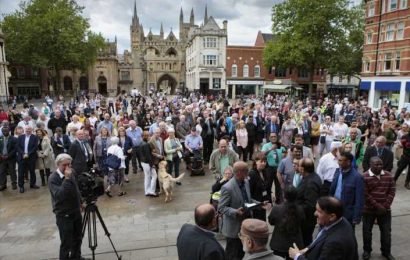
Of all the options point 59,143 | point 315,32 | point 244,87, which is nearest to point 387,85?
point 315,32

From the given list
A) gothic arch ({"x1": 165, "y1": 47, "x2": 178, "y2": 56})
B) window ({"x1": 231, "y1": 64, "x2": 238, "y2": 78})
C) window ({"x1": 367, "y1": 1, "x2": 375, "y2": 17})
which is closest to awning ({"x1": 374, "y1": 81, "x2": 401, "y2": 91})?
window ({"x1": 367, "y1": 1, "x2": 375, "y2": 17})

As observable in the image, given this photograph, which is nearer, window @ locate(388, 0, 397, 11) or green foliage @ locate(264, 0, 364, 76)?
window @ locate(388, 0, 397, 11)

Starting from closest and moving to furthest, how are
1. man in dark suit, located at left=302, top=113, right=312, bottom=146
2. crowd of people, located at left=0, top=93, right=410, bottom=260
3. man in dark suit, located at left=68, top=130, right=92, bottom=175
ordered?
crowd of people, located at left=0, top=93, right=410, bottom=260
man in dark suit, located at left=68, top=130, right=92, bottom=175
man in dark suit, located at left=302, top=113, right=312, bottom=146

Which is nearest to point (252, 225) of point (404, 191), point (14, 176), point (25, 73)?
point (404, 191)

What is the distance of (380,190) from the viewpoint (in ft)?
15.0

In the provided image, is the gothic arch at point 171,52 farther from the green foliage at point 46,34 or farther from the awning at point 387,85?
the awning at point 387,85

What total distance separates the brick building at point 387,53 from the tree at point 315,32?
239cm

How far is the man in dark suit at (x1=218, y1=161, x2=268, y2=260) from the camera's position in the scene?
4.00 m

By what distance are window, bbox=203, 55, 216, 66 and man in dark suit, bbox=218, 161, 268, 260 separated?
43384mm

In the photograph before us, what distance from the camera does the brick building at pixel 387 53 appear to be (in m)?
26.1

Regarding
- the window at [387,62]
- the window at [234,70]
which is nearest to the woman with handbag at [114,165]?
the window at [387,62]

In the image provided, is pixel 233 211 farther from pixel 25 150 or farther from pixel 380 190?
pixel 25 150

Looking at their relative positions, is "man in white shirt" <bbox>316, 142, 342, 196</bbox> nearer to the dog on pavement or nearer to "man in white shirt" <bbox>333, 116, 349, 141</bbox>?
the dog on pavement

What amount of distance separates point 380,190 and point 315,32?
31.1 meters
